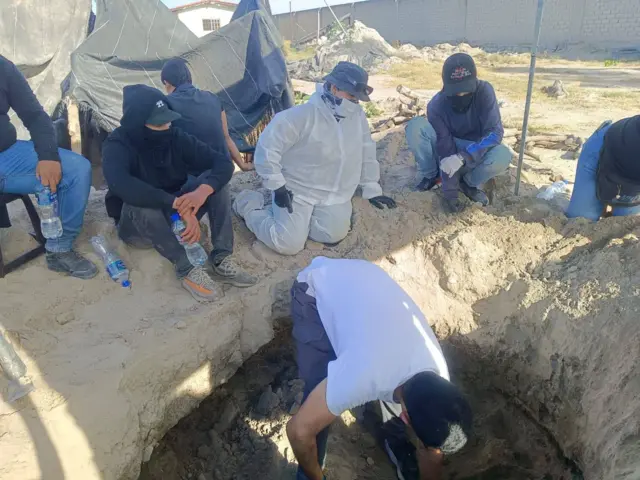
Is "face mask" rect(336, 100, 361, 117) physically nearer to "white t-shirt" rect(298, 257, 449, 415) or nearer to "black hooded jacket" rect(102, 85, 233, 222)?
"black hooded jacket" rect(102, 85, 233, 222)

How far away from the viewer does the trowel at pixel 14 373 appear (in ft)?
7.35

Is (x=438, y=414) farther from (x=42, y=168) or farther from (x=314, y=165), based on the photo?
(x=42, y=168)

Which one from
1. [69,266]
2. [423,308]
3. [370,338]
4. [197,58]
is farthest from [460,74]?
[197,58]

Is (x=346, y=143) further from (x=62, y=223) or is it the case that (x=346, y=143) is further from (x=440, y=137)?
(x=62, y=223)

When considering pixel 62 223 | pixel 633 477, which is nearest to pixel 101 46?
pixel 62 223

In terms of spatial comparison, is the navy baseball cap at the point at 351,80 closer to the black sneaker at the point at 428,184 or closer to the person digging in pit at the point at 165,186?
the person digging in pit at the point at 165,186

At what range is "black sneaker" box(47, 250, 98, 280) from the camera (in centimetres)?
300

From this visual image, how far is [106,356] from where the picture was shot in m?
2.56

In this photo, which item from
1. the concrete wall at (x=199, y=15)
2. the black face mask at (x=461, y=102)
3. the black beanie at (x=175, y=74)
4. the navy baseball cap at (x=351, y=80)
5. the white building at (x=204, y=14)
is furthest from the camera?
the concrete wall at (x=199, y=15)

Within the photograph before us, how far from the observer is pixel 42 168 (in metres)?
2.88

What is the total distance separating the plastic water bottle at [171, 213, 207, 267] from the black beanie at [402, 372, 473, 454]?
5.85ft

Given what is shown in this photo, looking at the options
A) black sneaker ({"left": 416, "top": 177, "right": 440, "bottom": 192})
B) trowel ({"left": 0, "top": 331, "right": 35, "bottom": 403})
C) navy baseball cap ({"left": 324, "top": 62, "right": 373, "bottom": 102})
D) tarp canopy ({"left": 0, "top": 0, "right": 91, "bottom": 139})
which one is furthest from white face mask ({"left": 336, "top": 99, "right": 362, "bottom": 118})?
tarp canopy ({"left": 0, "top": 0, "right": 91, "bottom": 139})

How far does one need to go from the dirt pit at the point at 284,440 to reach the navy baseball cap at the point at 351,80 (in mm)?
1616

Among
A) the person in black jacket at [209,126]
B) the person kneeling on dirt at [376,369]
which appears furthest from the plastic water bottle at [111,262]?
the person kneeling on dirt at [376,369]
